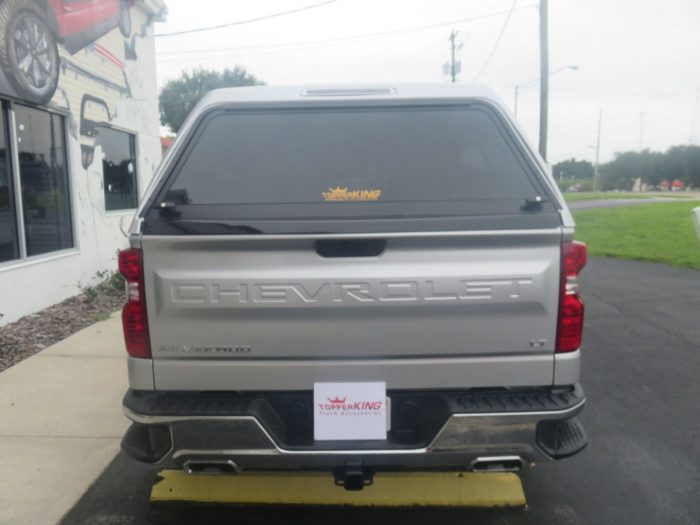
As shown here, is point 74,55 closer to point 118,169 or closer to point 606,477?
point 118,169

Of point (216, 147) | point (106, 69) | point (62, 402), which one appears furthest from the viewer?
point (106, 69)

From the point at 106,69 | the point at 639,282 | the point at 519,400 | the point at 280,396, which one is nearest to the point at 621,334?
the point at 639,282

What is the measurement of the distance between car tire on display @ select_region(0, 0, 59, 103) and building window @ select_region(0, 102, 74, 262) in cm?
26

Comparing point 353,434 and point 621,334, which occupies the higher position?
point 353,434

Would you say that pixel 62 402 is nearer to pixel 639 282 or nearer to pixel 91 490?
pixel 91 490

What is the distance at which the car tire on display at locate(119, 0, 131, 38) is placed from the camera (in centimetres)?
1012

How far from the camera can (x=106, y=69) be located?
9531 millimetres

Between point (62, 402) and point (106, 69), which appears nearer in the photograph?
point (62, 402)

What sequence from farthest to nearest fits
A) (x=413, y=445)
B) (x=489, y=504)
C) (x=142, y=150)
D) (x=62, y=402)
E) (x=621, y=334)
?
(x=142, y=150) < (x=621, y=334) < (x=62, y=402) < (x=489, y=504) < (x=413, y=445)

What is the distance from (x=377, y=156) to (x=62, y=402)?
330 centimetres

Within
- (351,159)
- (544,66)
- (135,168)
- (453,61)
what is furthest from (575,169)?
(351,159)

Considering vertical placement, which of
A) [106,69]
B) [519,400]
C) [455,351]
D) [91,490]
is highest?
[106,69]

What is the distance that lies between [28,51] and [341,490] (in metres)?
6.51

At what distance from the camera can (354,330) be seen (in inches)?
96.0
